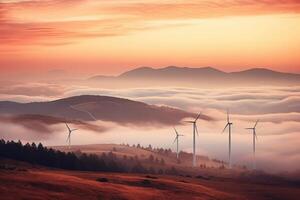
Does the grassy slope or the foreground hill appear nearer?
the grassy slope

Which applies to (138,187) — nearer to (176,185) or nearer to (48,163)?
(176,185)

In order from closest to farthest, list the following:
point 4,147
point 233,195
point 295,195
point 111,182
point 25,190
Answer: point 25,190 → point 111,182 → point 233,195 → point 295,195 → point 4,147

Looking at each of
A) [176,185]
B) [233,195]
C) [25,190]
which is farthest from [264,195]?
[25,190]

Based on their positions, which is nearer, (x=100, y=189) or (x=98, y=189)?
(x=98, y=189)

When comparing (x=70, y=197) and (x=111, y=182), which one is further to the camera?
(x=111, y=182)

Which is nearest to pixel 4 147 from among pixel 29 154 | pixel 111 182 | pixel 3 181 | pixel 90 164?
pixel 29 154

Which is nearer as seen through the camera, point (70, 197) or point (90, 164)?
point (70, 197)

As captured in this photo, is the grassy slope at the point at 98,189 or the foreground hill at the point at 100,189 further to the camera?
the foreground hill at the point at 100,189

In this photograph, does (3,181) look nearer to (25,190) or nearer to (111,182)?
(25,190)

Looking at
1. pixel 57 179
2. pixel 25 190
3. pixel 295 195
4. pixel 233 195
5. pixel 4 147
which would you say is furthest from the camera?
pixel 4 147
